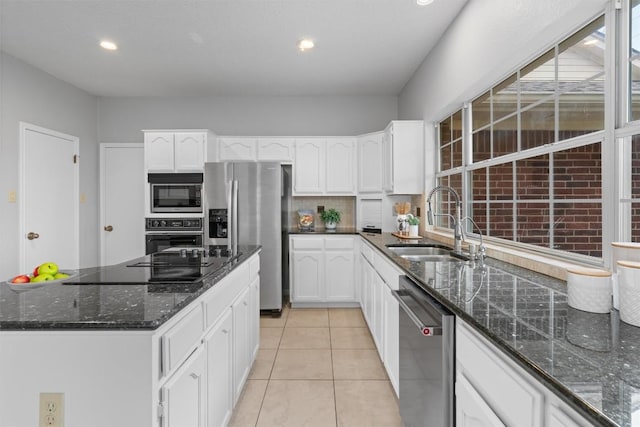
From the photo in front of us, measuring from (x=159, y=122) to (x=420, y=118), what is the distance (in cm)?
356

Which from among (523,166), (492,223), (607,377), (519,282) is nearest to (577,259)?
(519,282)

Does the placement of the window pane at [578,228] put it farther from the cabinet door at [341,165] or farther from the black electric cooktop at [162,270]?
the cabinet door at [341,165]

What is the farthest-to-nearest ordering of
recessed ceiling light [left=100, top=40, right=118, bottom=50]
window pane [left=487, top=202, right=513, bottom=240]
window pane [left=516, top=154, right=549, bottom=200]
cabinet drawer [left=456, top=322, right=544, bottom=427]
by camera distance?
recessed ceiling light [left=100, top=40, right=118, bottom=50], window pane [left=487, top=202, right=513, bottom=240], window pane [left=516, top=154, right=549, bottom=200], cabinet drawer [left=456, top=322, right=544, bottom=427]

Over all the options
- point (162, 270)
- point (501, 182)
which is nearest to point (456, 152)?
point (501, 182)

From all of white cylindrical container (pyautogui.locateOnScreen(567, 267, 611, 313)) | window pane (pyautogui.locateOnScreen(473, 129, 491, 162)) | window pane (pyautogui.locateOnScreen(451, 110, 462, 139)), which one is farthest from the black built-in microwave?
white cylindrical container (pyautogui.locateOnScreen(567, 267, 611, 313))

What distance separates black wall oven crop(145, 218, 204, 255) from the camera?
4027 mm

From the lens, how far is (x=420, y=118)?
368 centimetres

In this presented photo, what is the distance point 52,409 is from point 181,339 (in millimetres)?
381

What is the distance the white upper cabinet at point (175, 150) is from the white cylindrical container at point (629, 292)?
395 cm

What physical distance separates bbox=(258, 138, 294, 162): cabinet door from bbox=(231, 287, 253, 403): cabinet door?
2.36 metres

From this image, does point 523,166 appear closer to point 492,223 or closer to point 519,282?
point 492,223

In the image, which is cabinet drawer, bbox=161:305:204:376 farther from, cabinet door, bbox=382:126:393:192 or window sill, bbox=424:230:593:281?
cabinet door, bbox=382:126:393:192

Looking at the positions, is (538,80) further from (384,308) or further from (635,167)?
(384,308)

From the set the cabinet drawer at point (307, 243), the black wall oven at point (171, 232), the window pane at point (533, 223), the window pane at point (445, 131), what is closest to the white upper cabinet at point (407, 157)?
the window pane at point (445, 131)
